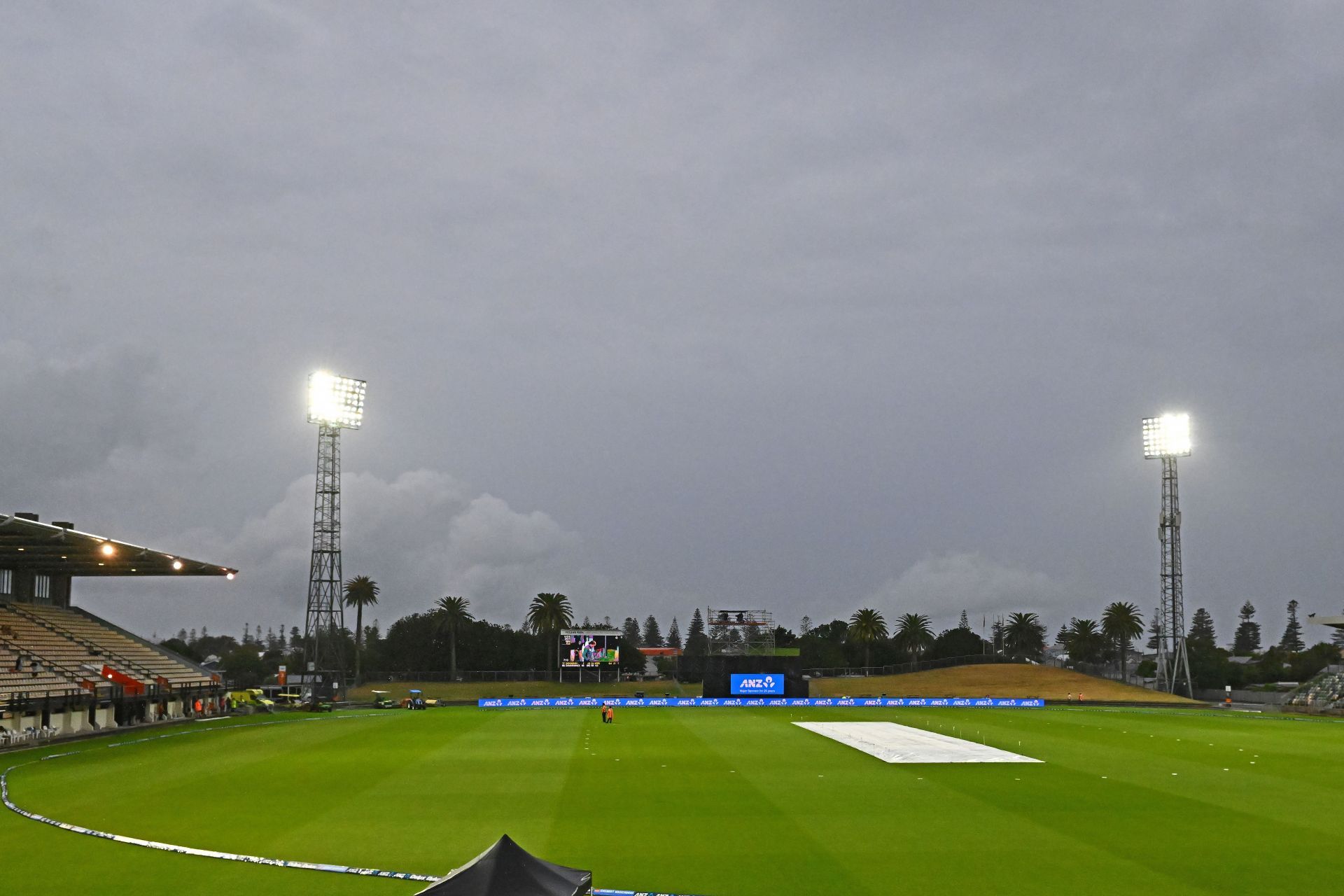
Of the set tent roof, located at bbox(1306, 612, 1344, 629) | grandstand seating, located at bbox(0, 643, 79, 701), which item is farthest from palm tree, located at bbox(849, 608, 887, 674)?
grandstand seating, located at bbox(0, 643, 79, 701)

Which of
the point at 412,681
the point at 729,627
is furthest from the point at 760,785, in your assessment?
the point at 412,681

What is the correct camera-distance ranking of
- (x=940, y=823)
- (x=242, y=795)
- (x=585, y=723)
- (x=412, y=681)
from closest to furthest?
1. (x=940, y=823)
2. (x=242, y=795)
3. (x=585, y=723)
4. (x=412, y=681)

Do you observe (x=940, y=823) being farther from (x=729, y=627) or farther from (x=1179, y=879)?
(x=729, y=627)

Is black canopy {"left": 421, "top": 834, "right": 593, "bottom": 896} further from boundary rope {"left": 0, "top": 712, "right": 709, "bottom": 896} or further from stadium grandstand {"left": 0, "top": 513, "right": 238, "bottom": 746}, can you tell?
stadium grandstand {"left": 0, "top": 513, "right": 238, "bottom": 746}

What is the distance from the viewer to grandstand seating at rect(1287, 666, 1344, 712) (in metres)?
67.2

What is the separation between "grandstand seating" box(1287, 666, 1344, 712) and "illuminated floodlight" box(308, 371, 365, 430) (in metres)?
68.8

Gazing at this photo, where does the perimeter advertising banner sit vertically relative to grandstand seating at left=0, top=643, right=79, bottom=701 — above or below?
below

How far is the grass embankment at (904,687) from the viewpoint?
310 feet

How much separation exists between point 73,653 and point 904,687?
73.6m

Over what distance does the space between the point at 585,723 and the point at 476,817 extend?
33182 millimetres

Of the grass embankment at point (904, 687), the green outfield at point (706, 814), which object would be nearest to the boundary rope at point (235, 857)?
the green outfield at point (706, 814)

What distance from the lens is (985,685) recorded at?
332ft

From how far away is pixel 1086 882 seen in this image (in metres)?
15.6

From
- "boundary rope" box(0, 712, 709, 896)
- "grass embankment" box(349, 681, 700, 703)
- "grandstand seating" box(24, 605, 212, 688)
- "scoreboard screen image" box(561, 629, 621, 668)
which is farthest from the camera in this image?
"grass embankment" box(349, 681, 700, 703)
